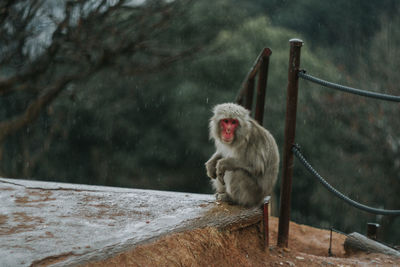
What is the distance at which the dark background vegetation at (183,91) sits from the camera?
8.72 metres

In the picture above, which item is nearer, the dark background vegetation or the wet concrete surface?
the wet concrete surface

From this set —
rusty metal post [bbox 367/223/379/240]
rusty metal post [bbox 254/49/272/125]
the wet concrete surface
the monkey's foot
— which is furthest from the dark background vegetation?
the monkey's foot

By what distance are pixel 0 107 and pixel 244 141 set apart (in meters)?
9.39

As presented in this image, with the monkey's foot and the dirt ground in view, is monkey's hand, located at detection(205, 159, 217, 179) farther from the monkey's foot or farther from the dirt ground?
the dirt ground

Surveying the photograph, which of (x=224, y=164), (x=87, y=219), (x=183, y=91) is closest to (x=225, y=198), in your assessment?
(x=224, y=164)

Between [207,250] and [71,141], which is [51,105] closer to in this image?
[71,141]

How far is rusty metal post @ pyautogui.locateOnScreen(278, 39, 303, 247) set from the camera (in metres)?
2.62

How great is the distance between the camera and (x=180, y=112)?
9.52 m

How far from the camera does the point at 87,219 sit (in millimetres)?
2311

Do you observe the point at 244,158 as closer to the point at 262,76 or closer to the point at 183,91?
the point at 262,76

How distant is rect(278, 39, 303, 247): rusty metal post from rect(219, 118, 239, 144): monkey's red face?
358 mm

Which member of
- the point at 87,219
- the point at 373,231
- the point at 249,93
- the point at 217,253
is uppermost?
the point at 249,93

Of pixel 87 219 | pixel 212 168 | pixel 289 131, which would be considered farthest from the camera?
pixel 212 168

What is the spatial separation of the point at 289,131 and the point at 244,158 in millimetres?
341
